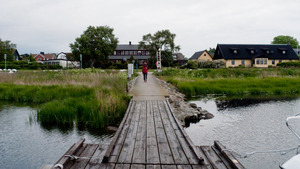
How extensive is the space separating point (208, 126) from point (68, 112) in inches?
233

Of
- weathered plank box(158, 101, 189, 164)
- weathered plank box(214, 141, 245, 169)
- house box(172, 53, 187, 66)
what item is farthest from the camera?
house box(172, 53, 187, 66)

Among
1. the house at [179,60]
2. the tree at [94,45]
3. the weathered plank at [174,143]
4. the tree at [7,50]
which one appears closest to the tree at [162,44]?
the tree at [94,45]

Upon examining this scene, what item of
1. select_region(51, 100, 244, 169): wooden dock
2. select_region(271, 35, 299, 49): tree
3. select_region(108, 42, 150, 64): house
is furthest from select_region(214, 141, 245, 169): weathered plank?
select_region(271, 35, 299, 49): tree

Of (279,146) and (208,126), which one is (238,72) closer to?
(208,126)

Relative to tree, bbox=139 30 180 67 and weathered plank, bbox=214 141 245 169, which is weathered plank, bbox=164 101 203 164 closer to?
weathered plank, bbox=214 141 245 169

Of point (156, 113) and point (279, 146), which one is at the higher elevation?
point (156, 113)

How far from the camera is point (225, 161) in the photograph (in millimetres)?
4395

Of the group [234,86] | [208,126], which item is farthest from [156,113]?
[234,86]

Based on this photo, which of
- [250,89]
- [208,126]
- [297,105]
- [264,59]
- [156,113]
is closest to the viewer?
[156,113]

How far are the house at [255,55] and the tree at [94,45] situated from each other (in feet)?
92.5

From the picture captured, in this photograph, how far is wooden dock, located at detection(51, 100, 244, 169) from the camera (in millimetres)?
4152

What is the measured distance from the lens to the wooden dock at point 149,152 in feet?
13.6

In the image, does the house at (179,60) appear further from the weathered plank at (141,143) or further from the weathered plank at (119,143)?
the weathered plank at (119,143)

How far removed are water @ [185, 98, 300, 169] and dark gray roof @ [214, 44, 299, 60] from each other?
1784 inches
